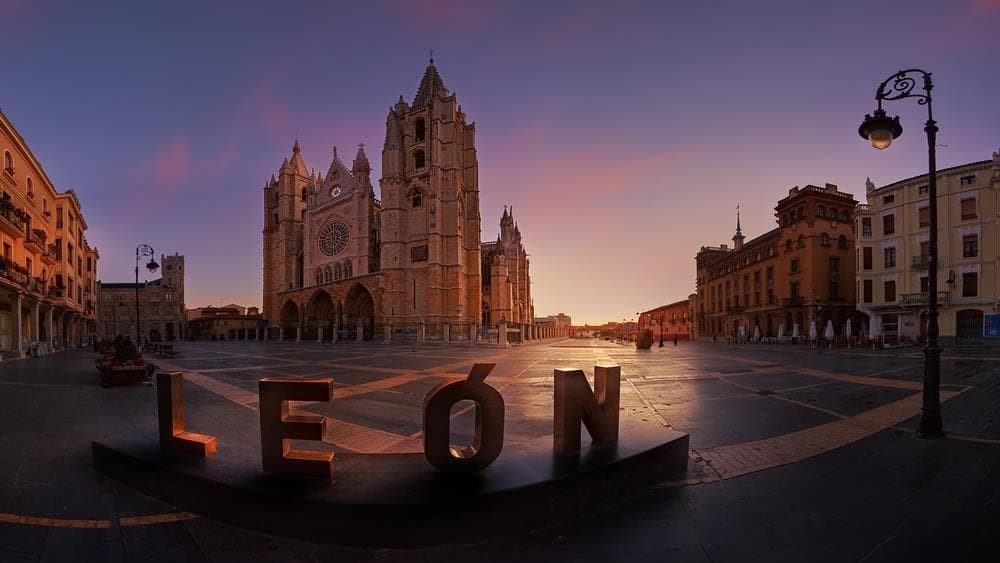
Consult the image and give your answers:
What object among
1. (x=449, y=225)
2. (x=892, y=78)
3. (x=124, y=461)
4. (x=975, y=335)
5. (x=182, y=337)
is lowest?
(x=182, y=337)

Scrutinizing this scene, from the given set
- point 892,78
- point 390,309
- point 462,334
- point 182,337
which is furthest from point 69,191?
point 182,337

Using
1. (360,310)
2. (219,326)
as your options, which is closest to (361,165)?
(360,310)

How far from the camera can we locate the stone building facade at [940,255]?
101ft

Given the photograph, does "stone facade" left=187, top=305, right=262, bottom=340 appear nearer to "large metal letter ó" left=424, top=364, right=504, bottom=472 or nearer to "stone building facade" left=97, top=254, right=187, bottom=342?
"stone building facade" left=97, top=254, right=187, bottom=342

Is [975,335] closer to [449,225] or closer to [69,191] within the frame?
[449,225]

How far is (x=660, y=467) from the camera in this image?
4.26m

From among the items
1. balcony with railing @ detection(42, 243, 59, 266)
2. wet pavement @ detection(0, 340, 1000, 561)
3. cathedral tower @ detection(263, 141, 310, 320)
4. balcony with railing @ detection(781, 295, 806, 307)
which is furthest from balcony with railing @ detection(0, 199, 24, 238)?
balcony with railing @ detection(781, 295, 806, 307)

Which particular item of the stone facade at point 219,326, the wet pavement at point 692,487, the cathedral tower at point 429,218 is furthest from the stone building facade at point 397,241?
the wet pavement at point 692,487

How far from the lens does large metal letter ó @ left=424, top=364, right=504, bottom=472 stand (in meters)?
3.50

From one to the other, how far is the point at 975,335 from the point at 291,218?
77916 mm

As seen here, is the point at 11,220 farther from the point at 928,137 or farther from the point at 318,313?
the point at 318,313

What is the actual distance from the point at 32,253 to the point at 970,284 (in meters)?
64.0

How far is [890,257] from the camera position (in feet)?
122

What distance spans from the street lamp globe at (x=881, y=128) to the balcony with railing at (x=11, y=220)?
3233 centimetres
